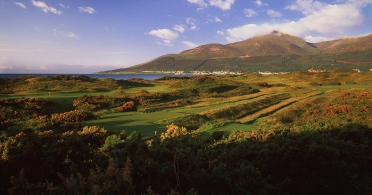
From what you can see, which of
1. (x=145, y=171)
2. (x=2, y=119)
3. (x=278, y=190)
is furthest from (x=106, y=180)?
(x=2, y=119)

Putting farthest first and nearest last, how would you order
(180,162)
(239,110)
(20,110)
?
(239,110)
(20,110)
(180,162)

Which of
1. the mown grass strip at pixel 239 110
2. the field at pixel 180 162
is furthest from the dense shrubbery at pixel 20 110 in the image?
the mown grass strip at pixel 239 110

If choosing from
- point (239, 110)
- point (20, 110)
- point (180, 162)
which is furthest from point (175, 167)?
point (239, 110)

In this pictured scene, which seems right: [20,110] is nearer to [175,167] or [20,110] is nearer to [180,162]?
[180,162]

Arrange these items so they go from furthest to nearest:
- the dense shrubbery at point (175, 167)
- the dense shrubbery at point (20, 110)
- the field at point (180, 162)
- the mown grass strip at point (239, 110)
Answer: the mown grass strip at point (239, 110) → the dense shrubbery at point (20, 110) → the field at point (180, 162) → the dense shrubbery at point (175, 167)

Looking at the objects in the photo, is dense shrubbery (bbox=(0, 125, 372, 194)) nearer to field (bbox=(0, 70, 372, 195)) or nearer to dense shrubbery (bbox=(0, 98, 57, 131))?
field (bbox=(0, 70, 372, 195))

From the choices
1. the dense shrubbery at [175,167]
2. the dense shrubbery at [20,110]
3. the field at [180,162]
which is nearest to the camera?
the dense shrubbery at [175,167]

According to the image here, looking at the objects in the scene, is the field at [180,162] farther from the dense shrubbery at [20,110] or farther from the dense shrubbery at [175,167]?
the dense shrubbery at [20,110]

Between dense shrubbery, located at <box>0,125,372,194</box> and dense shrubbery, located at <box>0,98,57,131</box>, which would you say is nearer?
dense shrubbery, located at <box>0,125,372,194</box>

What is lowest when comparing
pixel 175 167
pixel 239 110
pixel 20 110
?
pixel 239 110

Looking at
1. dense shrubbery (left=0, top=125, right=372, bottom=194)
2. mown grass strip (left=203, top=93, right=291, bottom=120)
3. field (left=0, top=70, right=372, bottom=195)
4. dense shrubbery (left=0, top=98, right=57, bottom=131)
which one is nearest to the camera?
dense shrubbery (left=0, top=125, right=372, bottom=194)

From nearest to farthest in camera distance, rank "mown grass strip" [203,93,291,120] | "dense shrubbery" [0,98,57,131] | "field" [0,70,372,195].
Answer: "field" [0,70,372,195]
"dense shrubbery" [0,98,57,131]
"mown grass strip" [203,93,291,120]

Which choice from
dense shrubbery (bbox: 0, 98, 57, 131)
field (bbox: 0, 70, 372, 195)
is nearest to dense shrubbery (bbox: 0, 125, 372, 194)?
field (bbox: 0, 70, 372, 195)

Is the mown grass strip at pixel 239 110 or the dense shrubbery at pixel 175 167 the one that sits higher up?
the dense shrubbery at pixel 175 167
